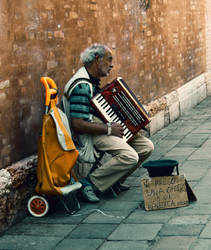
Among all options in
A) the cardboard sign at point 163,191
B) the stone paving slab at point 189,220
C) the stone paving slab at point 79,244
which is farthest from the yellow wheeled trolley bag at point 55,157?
the stone paving slab at point 189,220

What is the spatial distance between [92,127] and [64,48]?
1.23 metres

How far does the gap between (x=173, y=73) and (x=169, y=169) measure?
238 inches

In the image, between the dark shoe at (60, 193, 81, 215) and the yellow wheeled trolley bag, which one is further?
the dark shoe at (60, 193, 81, 215)

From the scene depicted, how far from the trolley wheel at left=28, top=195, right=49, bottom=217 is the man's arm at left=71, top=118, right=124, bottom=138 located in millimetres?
795

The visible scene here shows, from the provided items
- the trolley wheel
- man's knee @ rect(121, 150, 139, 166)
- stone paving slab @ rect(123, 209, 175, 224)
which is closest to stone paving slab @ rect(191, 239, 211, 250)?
stone paving slab @ rect(123, 209, 175, 224)

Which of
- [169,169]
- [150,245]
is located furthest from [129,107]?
[150,245]

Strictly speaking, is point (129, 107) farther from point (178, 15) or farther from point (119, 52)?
point (178, 15)

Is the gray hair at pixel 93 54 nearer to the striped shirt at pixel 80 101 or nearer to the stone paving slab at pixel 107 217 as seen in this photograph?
the striped shirt at pixel 80 101

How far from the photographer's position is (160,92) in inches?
414

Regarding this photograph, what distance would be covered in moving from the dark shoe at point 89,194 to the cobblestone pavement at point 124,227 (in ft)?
0.22

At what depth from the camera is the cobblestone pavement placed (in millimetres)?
4777

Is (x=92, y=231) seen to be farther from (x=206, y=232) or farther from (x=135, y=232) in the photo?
(x=206, y=232)

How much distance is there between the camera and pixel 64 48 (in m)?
6.69

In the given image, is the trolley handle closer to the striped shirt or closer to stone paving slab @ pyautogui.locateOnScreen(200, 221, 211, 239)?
the striped shirt
